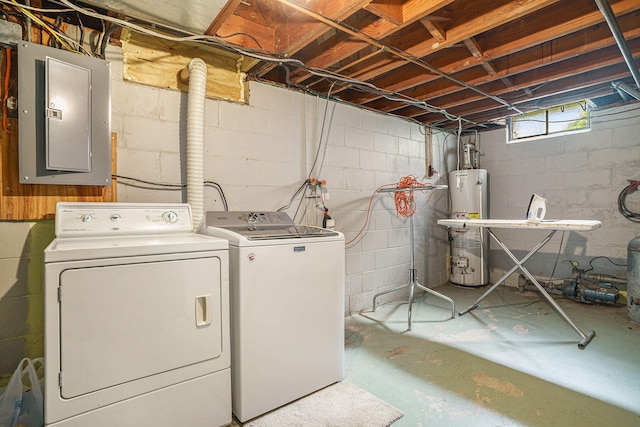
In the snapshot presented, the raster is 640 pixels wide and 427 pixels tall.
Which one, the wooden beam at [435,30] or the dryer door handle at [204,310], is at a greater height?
the wooden beam at [435,30]

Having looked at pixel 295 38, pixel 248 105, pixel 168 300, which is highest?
pixel 295 38

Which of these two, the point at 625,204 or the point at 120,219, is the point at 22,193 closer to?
the point at 120,219

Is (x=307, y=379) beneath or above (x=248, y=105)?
beneath

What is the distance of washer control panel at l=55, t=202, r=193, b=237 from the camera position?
1.51m

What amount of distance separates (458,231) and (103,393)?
3.92 metres

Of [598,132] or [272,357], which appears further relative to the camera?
[598,132]

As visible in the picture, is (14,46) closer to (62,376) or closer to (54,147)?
(54,147)

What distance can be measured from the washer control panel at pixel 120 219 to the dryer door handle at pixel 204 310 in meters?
0.55

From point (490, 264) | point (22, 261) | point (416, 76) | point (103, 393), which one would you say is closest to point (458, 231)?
point (490, 264)

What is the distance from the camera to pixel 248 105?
7.97 ft

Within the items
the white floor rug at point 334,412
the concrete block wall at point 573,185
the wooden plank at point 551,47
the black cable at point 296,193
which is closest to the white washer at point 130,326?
the white floor rug at point 334,412

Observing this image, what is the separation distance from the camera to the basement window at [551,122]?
140 inches

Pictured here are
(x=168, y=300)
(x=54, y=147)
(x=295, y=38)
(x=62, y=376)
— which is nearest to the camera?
(x=62, y=376)

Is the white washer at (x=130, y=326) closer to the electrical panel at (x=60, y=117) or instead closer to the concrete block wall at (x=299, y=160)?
the electrical panel at (x=60, y=117)
